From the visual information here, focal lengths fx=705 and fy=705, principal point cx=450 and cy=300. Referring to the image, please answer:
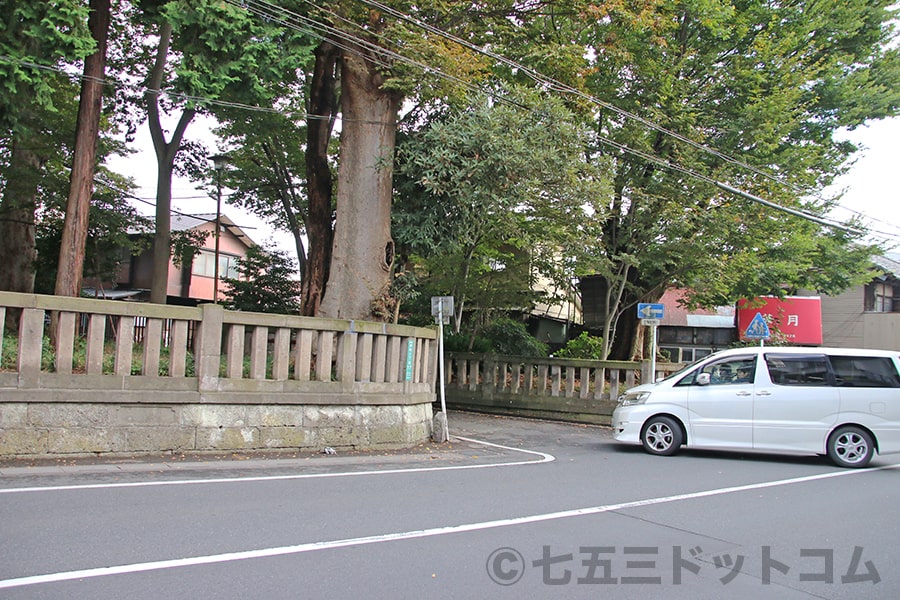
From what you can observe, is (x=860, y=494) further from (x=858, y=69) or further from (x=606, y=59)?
(x=858, y=69)

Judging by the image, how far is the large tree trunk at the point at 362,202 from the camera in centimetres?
1339

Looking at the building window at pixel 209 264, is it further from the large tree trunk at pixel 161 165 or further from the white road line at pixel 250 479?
the white road line at pixel 250 479

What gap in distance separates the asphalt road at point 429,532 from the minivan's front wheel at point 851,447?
64.8 inches

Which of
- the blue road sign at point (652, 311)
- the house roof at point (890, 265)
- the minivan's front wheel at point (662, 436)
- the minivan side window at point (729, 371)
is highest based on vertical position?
the house roof at point (890, 265)

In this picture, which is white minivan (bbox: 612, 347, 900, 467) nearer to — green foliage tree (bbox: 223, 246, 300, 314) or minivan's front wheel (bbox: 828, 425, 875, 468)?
minivan's front wheel (bbox: 828, 425, 875, 468)

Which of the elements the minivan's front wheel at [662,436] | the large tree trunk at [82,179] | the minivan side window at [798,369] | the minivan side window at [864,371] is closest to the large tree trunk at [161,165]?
the large tree trunk at [82,179]

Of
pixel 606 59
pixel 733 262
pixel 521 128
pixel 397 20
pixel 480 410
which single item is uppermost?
pixel 606 59

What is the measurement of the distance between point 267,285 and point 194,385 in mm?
13778

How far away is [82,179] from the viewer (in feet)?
39.5

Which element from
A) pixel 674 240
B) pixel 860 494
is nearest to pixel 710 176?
pixel 674 240

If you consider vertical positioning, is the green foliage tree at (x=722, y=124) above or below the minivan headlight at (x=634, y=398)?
above

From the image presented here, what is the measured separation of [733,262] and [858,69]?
8242 millimetres

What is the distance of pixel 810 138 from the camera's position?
2038cm

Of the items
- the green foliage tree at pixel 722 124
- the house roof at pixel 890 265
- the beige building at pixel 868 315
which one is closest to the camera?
the green foliage tree at pixel 722 124
